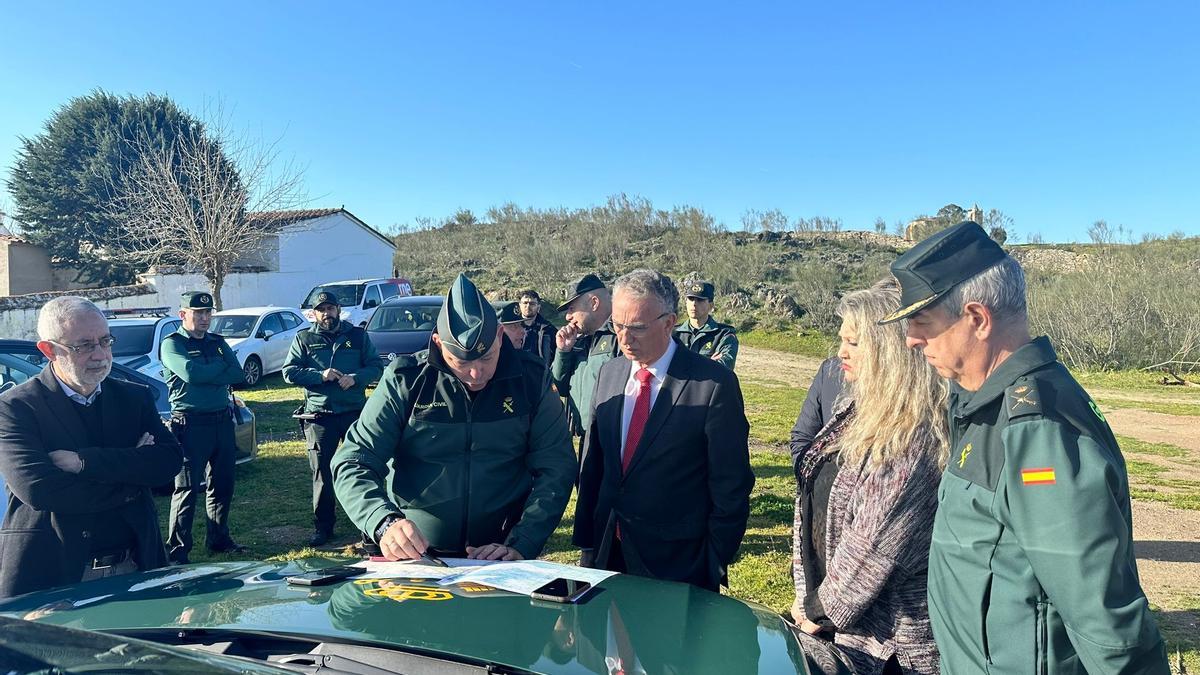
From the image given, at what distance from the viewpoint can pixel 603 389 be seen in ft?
11.4

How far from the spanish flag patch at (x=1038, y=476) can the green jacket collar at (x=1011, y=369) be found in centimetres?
20

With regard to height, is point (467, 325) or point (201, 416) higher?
point (467, 325)

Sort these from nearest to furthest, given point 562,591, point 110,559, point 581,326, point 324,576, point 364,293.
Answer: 1. point 562,591
2. point 324,576
3. point 110,559
4. point 581,326
5. point 364,293

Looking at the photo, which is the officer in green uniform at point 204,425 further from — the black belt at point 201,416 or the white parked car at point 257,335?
the white parked car at point 257,335

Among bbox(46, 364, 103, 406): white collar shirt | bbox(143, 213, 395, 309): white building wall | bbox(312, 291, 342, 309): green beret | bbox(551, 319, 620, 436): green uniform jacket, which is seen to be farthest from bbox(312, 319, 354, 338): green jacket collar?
bbox(143, 213, 395, 309): white building wall

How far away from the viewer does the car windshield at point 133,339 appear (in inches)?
→ 433

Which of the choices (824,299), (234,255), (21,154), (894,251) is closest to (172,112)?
(21,154)

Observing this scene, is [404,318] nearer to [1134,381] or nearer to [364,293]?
[364,293]

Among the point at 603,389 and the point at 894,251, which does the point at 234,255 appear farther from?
the point at 894,251

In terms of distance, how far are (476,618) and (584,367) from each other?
8.68 feet

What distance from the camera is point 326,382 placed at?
6.25 meters

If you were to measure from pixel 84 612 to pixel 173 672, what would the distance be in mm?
980

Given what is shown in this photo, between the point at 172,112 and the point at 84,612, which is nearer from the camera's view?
the point at 84,612

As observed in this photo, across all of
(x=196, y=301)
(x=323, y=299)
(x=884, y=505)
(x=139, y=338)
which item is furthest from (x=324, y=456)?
(x=139, y=338)
